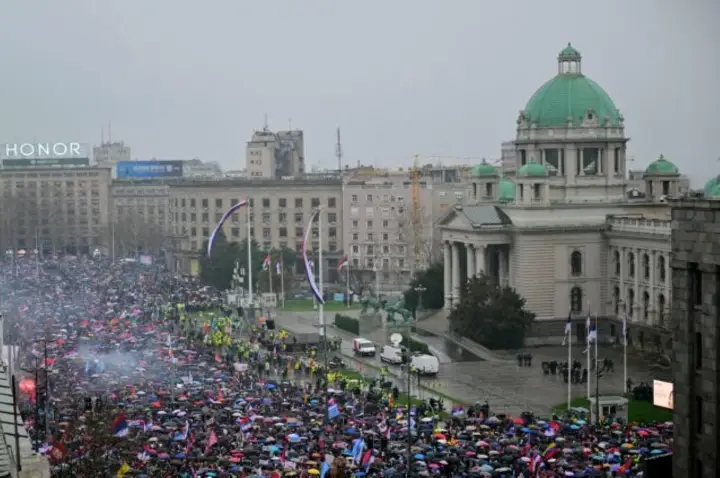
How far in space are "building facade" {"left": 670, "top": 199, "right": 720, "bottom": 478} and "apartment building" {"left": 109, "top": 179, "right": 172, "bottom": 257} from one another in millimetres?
125921

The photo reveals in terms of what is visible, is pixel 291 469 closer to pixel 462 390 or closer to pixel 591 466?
pixel 591 466

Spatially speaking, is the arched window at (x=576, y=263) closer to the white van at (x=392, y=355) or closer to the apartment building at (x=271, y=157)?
the white van at (x=392, y=355)

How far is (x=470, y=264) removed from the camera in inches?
3285

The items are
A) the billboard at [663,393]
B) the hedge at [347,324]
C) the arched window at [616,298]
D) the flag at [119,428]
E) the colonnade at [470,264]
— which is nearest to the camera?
the billboard at [663,393]

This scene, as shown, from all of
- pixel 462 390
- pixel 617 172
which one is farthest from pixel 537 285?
pixel 462 390

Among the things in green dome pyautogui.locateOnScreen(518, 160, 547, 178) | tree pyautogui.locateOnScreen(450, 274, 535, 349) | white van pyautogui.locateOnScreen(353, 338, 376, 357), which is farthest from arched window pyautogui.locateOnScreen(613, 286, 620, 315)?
white van pyautogui.locateOnScreen(353, 338, 376, 357)

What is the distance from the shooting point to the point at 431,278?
90.8 m

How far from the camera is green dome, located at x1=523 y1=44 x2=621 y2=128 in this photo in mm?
85625

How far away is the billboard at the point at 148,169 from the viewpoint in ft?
572

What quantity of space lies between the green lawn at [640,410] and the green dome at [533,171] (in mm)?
25849

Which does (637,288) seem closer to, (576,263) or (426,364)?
(576,263)

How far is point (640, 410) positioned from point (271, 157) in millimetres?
100744

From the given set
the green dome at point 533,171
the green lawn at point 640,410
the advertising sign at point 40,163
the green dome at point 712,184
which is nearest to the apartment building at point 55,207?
the advertising sign at point 40,163

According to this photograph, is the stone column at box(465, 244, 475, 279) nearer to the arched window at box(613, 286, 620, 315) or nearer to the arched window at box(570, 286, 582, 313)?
the arched window at box(570, 286, 582, 313)
